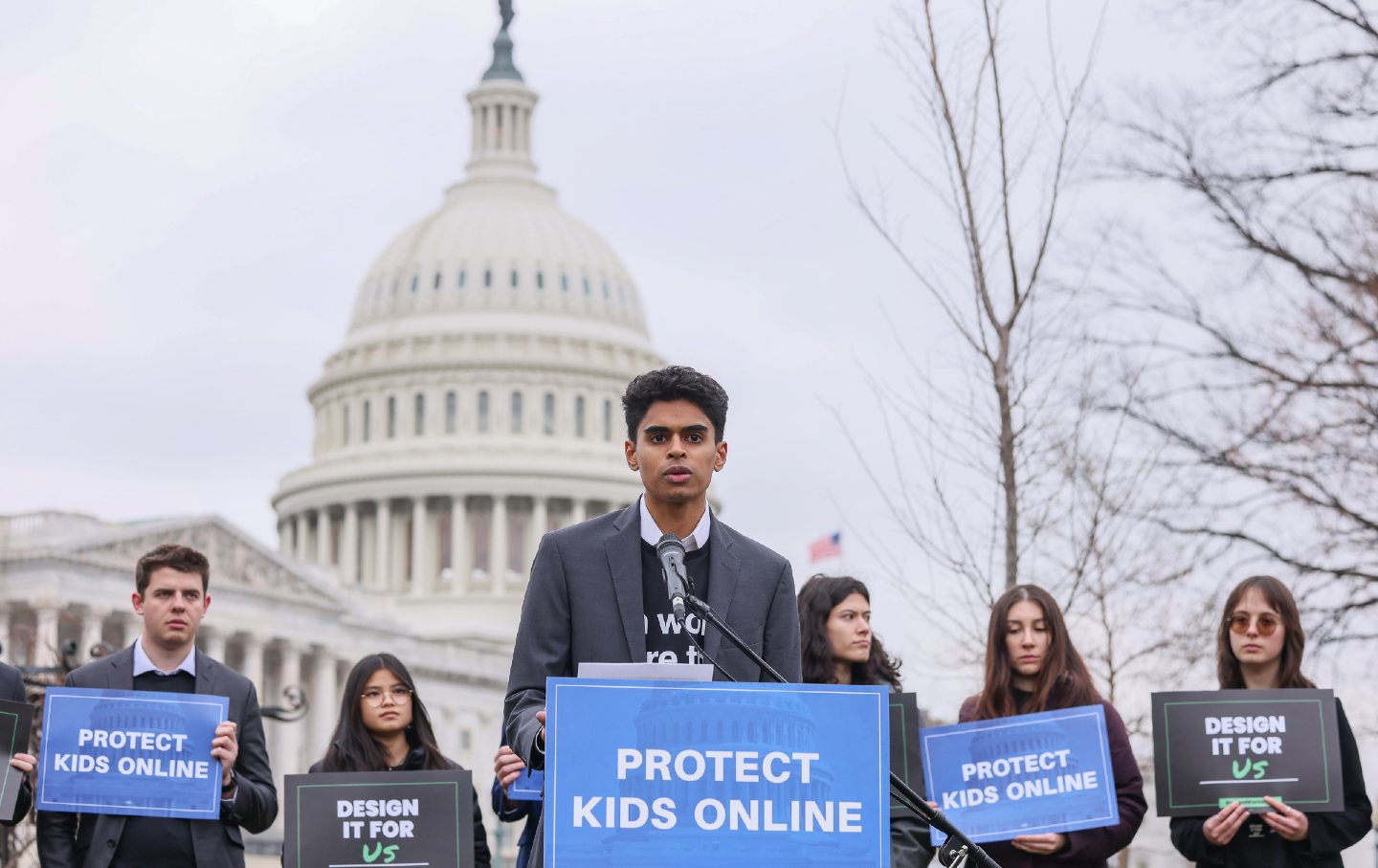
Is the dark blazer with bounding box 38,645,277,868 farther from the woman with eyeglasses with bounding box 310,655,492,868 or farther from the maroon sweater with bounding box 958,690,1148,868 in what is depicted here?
the maroon sweater with bounding box 958,690,1148,868

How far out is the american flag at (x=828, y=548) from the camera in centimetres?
7250

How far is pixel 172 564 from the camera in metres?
8.82

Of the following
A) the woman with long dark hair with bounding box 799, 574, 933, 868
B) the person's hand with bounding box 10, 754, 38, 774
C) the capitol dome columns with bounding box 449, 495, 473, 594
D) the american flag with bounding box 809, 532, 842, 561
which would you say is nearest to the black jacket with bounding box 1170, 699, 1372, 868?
the woman with long dark hair with bounding box 799, 574, 933, 868

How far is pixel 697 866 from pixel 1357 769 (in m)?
3.99

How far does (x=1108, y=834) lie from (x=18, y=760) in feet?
13.2

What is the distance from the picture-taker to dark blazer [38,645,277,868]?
28.6 ft

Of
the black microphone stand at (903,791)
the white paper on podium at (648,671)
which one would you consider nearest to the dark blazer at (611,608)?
the black microphone stand at (903,791)

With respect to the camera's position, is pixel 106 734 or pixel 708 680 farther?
pixel 106 734

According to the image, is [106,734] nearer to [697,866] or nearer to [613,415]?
[697,866]

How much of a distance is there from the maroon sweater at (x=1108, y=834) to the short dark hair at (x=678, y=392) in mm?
2973

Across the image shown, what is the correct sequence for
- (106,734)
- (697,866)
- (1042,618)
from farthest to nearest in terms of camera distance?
(1042,618), (106,734), (697,866)

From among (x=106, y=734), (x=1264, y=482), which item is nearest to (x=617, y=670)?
(x=106, y=734)

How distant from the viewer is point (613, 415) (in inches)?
4769

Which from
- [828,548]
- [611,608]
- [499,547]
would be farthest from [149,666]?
[499,547]
